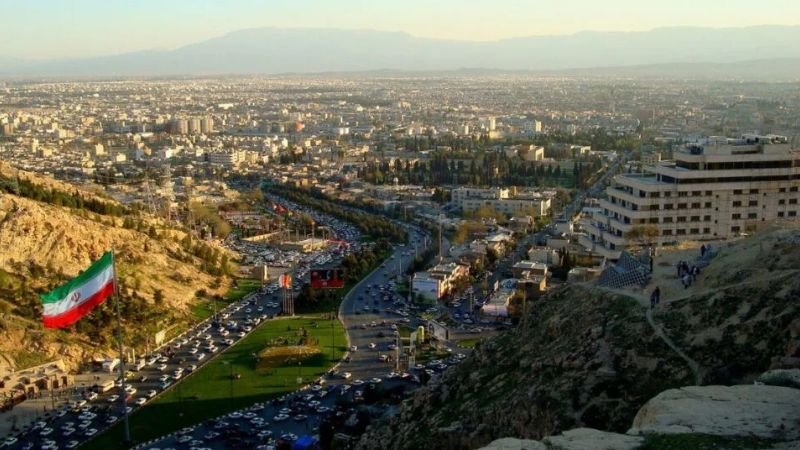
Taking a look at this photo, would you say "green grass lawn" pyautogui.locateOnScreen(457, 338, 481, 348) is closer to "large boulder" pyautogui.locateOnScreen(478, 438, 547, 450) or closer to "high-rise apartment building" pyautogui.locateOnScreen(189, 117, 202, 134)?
"large boulder" pyautogui.locateOnScreen(478, 438, 547, 450)

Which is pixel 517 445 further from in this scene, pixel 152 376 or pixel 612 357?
pixel 152 376

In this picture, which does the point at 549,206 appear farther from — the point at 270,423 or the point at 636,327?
the point at 636,327

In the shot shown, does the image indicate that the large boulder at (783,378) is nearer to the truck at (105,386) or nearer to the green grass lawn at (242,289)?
the truck at (105,386)

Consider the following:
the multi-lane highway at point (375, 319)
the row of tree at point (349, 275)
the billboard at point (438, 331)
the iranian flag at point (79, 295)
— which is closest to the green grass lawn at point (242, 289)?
the row of tree at point (349, 275)

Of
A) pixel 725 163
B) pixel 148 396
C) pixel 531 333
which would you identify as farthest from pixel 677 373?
pixel 148 396

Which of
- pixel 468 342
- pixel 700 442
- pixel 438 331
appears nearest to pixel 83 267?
pixel 438 331

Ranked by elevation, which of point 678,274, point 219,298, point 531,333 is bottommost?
point 219,298

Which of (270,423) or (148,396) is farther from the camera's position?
(148,396)
